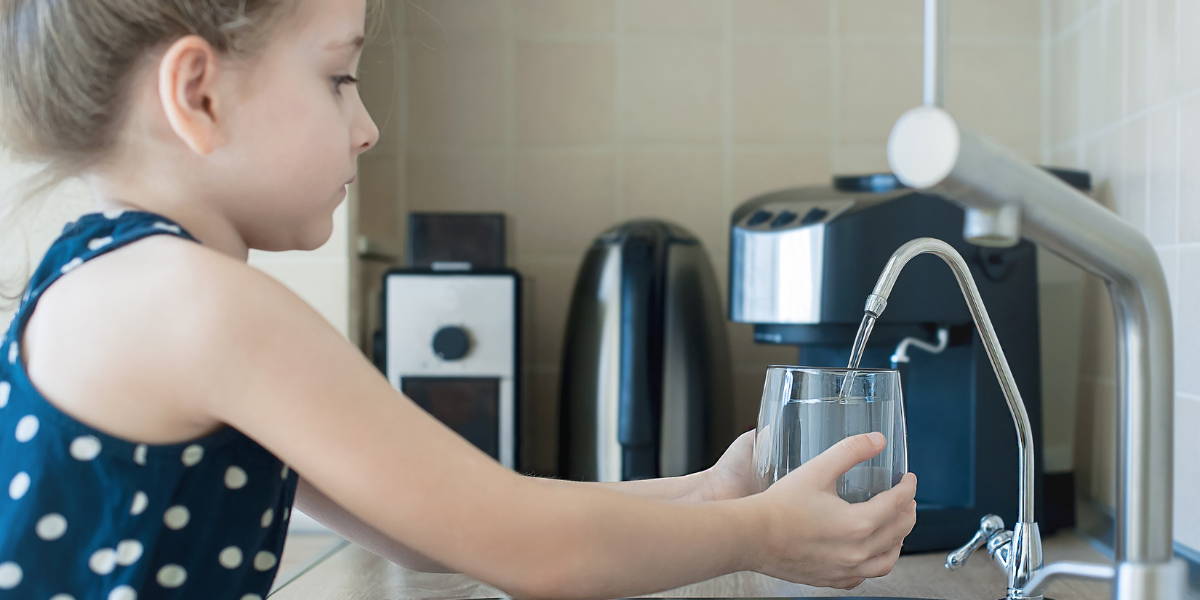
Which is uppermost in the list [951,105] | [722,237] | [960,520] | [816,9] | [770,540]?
[816,9]

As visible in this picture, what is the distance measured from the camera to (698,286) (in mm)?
1112

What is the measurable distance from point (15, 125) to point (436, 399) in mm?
578

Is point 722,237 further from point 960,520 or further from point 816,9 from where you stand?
point 960,520

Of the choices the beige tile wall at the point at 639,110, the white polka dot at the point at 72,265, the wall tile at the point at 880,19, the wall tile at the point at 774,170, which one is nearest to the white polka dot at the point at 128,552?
the white polka dot at the point at 72,265

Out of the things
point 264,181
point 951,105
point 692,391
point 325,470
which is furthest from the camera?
point 951,105

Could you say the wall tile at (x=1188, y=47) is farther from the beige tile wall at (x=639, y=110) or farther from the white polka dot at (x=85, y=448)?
the white polka dot at (x=85, y=448)

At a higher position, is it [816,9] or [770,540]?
[816,9]

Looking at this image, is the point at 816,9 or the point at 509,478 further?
the point at 816,9

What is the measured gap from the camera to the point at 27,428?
505 millimetres

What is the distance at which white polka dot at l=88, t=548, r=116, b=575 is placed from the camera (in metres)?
0.50

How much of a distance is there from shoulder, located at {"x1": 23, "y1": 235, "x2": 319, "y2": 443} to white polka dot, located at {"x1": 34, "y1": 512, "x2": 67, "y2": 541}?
0.05 meters

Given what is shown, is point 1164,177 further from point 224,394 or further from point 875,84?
point 224,394

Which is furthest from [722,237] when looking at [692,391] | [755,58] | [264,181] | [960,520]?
[264,181]

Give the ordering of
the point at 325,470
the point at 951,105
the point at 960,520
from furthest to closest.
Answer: the point at 951,105 → the point at 960,520 → the point at 325,470
